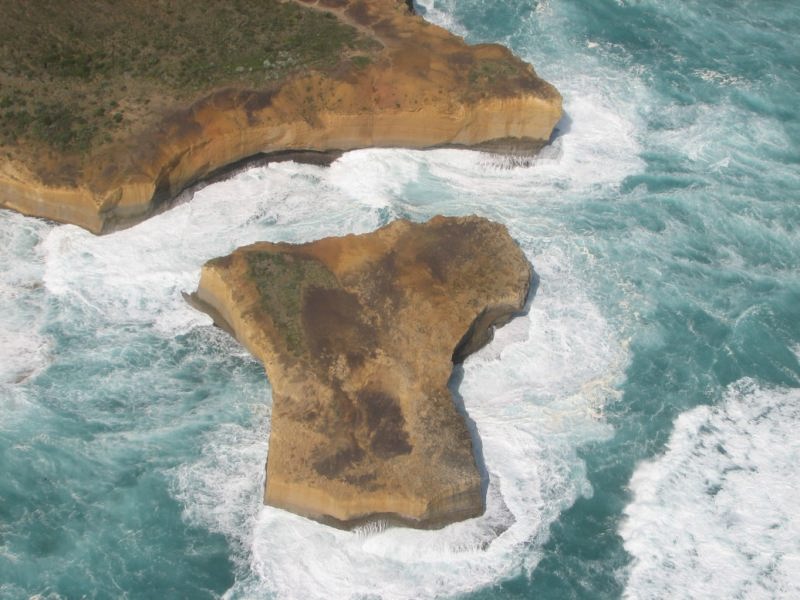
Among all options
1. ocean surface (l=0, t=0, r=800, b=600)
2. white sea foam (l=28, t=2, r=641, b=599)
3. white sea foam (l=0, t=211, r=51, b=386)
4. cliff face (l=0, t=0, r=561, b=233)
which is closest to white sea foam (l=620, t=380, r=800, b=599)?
ocean surface (l=0, t=0, r=800, b=600)

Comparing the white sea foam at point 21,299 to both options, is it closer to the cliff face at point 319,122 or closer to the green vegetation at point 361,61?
the cliff face at point 319,122

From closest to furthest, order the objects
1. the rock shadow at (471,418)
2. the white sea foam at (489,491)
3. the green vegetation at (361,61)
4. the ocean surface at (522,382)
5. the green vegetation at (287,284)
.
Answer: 1. the white sea foam at (489,491)
2. the ocean surface at (522,382)
3. the rock shadow at (471,418)
4. the green vegetation at (287,284)
5. the green vegetation at (361,61)

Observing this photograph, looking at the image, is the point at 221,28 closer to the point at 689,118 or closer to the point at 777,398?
the point at 689,118

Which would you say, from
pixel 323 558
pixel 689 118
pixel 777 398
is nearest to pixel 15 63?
pixel 323 558

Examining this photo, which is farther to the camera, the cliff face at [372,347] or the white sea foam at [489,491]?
the cliff face at [372,347]

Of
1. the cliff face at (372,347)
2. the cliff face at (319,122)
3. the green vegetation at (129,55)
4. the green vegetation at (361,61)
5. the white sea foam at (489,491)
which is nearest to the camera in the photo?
the white sea foam at (489,491)

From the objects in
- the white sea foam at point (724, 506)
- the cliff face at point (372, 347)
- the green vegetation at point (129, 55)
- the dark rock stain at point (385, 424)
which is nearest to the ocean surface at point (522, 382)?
the white sea foam at point (724, 506)

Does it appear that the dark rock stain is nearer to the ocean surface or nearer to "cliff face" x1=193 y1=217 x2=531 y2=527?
"cliff face" x1=193 y1=217 x2=531 y2=527
